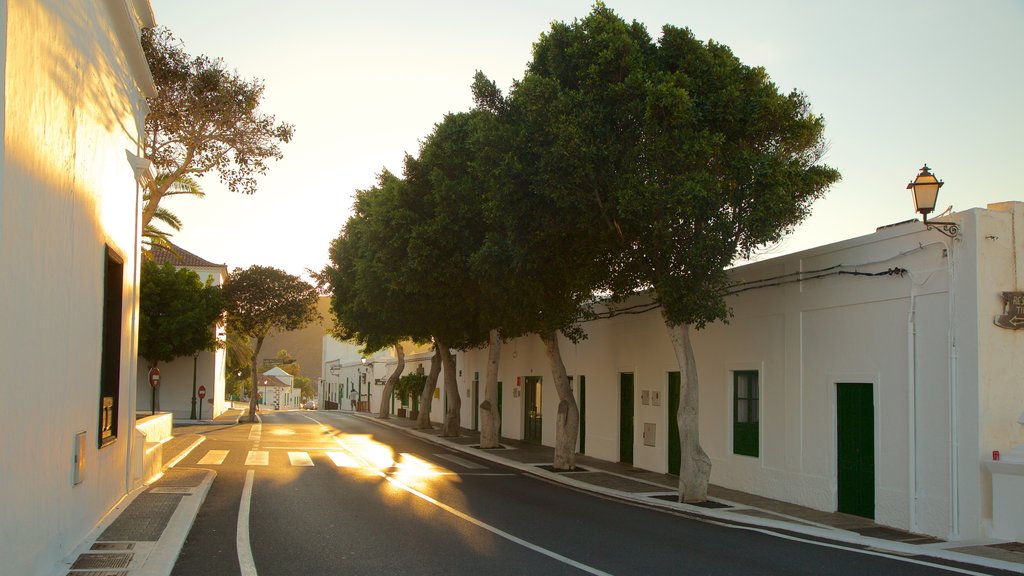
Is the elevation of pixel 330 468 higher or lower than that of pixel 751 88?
lower

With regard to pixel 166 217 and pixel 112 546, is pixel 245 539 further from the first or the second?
pixel 166 217

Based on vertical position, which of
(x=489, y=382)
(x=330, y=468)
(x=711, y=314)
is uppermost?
(x=711, y=314)

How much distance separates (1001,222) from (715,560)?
664 centimetres

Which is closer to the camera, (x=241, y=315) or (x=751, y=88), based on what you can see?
(x=751, y=88)

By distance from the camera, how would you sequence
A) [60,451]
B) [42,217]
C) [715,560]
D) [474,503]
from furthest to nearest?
1. [474,503]
2. [715,560]
3. [60,451]
4. [42,217]

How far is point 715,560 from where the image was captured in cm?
982

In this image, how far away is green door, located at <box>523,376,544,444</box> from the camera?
30.5 m

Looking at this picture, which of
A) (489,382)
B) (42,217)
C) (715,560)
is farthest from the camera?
(489,382)

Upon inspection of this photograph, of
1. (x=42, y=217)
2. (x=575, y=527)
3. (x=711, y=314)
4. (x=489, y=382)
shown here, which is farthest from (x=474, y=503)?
(x=489, y=382)

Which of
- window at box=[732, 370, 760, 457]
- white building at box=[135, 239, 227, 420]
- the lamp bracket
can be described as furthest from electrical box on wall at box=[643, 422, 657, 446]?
white building at box=[135, 239, 227, 420]

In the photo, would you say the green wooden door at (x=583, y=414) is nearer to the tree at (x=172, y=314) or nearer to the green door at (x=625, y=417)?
the green door at (x=625, y=417)

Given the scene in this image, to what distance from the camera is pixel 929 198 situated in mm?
12188

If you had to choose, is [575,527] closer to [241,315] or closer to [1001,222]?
[1001,222]

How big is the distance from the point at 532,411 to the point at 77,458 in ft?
74.9
